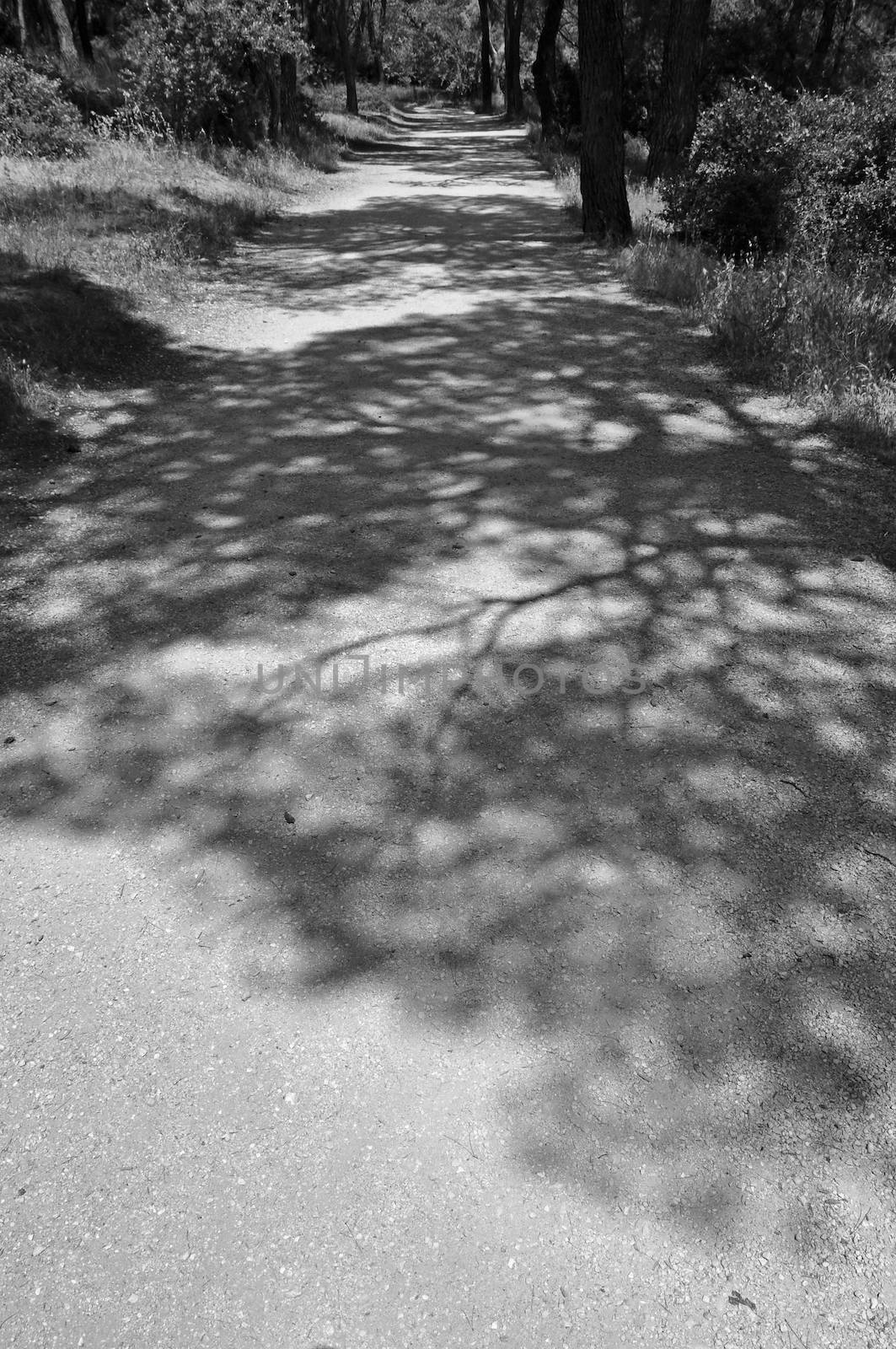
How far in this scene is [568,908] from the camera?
2791mm

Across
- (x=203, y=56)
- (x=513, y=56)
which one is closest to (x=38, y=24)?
(x=513, y=56)

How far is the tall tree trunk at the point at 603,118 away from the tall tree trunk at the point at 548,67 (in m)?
15.7

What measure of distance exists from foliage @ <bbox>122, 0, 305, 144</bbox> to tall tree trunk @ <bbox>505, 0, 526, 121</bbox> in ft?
69.0

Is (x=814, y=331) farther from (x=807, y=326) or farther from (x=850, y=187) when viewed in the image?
(x=850, y=187)

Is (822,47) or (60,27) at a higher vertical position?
(60,27)

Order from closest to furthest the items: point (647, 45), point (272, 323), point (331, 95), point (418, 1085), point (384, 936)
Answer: point (418, 1085)
point (384, 936)
point (272, 323)
point (647, 45)
point (331, 95)

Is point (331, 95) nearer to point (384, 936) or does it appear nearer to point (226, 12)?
point (226, 12)

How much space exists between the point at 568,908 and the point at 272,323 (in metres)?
7.59

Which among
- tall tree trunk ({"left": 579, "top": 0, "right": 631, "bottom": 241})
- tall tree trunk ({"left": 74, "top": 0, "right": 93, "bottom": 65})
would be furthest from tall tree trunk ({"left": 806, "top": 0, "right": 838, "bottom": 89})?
tall tree trunk ({"left": 74, "top": 0, "right": 93, "bottom": 65})

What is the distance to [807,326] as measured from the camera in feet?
24.0

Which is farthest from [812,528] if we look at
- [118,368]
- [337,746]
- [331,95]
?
[331,95]

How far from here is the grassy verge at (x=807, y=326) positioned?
6.33 m

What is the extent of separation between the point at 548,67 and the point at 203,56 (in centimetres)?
1401

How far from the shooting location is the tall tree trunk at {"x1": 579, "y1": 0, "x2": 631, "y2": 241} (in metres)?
11.7
